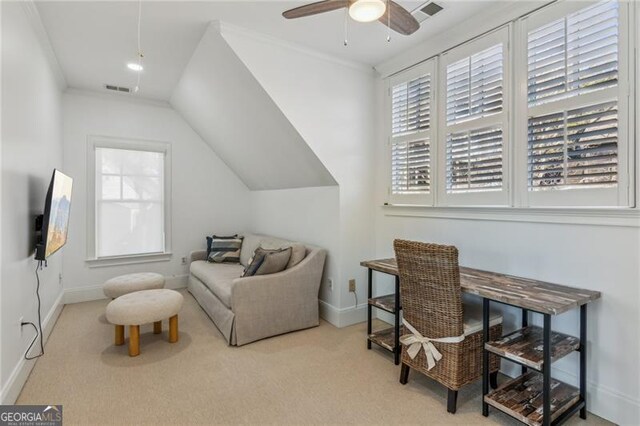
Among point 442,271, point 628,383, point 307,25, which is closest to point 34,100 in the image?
point 307,25

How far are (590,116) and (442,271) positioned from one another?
1.31m

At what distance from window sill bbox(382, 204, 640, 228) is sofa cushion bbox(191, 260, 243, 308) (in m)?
1.97

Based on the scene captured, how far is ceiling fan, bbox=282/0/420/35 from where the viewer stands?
5.59 feet

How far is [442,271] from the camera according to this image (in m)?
1.96

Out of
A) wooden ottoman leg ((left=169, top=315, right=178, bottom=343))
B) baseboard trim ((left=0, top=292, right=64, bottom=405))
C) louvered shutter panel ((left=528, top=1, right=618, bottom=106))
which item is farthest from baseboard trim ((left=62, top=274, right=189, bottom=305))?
louvered shutter panel ((left=528, top=1, right=618, bottom=106))

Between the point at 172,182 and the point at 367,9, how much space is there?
3.98m

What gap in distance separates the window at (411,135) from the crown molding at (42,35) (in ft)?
10.1

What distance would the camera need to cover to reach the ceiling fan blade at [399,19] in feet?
5.92

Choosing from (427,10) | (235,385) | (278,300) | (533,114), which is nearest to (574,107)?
(533,114)

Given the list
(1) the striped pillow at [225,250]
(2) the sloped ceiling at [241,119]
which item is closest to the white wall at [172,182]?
(2) the sloped ceiling at [241,119]

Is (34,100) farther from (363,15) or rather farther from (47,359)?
(363,15)

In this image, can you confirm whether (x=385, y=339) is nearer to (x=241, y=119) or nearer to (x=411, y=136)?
(x=411, y=136)

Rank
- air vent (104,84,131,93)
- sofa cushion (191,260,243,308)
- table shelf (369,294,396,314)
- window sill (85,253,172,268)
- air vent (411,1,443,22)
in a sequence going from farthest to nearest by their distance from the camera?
1. window sill (85,253,172,268)
2. air vent (104,84,131,93)
3. sofa cushion (191,260,243,308)
4. table shelf (369,294,396,314)
5. air vent (411,1,443,22)

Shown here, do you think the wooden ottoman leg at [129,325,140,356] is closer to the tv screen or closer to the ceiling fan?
the tv screen
